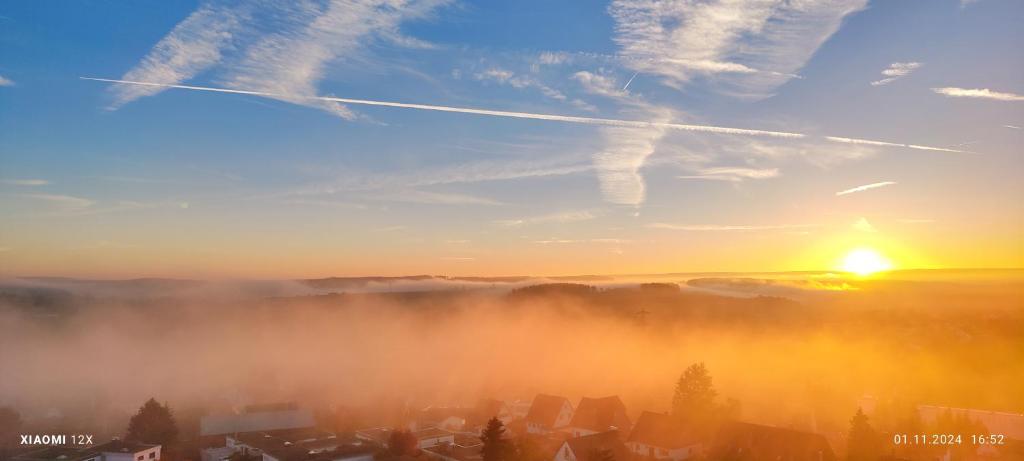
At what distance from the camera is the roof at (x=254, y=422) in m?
46.5

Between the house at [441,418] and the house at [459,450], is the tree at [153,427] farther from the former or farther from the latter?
Answer: the house at [459,450]

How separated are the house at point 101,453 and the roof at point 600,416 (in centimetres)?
2783

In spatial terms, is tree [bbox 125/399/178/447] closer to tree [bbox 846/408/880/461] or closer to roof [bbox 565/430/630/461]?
roof [bbox 565/430/630/461]

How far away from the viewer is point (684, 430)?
3853 centimetres

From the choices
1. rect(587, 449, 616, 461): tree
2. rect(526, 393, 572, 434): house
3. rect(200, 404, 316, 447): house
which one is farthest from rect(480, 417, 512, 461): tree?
rect(200, 404, 316, 447): house

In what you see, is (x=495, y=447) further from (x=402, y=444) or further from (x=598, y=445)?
(x=402, y=444)

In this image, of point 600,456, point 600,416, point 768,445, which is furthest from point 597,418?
point 600,456

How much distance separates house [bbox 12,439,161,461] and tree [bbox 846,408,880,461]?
1623 inches

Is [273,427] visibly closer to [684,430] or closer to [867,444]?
[684,430]

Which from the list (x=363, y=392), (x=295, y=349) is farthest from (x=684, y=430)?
(x=295, y=349)

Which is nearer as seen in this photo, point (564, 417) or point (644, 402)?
point (564, 417)

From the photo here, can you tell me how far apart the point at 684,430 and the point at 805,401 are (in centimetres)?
2636

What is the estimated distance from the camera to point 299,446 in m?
39.0

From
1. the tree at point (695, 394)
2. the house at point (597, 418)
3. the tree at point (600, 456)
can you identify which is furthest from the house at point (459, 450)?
the tree at point (695, 394)
